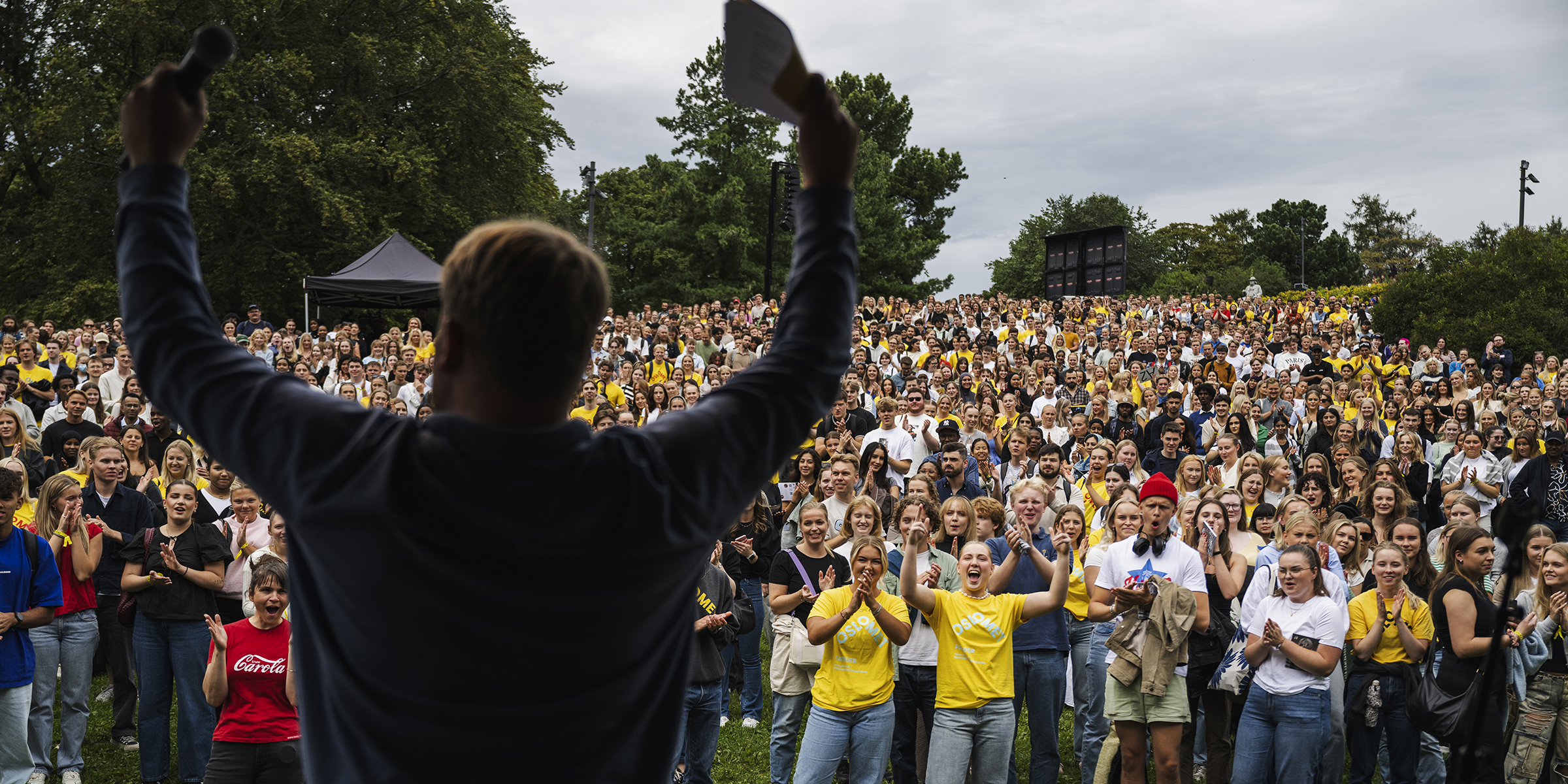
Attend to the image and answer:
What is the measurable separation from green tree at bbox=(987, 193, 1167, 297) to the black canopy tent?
52888mm

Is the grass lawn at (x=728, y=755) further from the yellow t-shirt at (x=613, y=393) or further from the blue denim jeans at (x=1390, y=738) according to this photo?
the yellow t-shirt at (x=613, y=393)

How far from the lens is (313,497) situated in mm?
1279

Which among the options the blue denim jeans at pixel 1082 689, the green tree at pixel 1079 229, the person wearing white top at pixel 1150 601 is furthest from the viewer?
the green tree at pixel 1079 229

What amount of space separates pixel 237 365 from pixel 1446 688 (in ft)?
23.1

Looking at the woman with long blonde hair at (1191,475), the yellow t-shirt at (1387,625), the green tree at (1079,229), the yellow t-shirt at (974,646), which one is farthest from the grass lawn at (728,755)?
the green tree at (1079,229)

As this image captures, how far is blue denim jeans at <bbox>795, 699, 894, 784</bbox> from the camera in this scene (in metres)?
6.81

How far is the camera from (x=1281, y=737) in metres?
6.73

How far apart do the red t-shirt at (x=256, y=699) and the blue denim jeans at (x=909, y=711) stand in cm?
357

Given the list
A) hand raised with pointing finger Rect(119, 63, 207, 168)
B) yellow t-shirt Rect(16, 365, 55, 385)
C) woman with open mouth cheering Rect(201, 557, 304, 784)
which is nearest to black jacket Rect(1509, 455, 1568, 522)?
woman with open mouth cheering Rect(201, 557, 304, 784)

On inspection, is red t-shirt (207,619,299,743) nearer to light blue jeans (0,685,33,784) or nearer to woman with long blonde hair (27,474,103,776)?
light blue jeans (0,685,33,784)

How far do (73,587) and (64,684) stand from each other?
64 centimetres

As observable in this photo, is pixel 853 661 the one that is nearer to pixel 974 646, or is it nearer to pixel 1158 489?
pixel 974 646

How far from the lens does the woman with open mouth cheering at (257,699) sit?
5902 mm

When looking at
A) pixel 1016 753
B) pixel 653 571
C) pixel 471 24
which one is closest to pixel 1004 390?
pixel 1016 753
